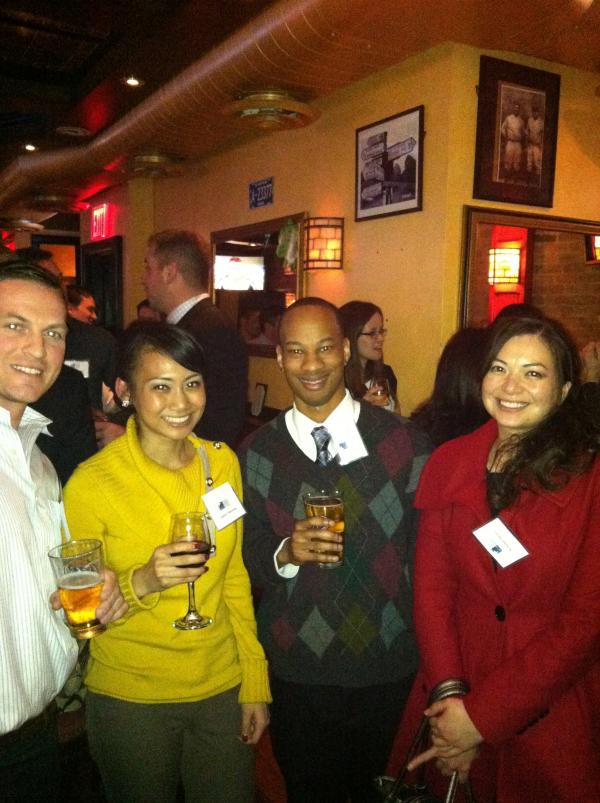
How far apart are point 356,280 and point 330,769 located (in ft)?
12.8

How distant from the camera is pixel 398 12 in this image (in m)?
3.24

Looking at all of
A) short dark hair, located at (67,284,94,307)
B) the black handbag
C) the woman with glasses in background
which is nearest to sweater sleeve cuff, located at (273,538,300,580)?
the black handbag

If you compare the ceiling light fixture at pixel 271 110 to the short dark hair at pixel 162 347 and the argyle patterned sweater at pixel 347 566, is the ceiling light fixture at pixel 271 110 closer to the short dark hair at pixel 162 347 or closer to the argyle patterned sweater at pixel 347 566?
the short dark hair at pixel 162 347

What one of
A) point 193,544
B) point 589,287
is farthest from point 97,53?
point 193,544

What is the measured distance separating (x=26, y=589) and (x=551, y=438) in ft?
4.50

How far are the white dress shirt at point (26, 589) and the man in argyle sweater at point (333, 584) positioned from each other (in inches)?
23.0

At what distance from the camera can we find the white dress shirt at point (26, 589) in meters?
1.38

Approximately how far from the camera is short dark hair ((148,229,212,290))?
3055 mm

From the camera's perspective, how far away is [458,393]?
2221mm

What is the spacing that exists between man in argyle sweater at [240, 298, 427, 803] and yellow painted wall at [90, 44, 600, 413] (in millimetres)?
2590

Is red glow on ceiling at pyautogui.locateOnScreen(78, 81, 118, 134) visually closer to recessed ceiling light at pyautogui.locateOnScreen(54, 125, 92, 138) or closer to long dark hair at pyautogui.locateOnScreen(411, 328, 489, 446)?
recessed ceiling light at pyautogui.locateOnScreen(54, 125, 92, 138)

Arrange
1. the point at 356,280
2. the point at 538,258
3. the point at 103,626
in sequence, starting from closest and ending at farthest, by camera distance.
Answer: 1. the point at 103,626
2. the point at 356,280
3. the point at 538,258

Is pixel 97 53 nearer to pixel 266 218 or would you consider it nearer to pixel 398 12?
pixel 266 218

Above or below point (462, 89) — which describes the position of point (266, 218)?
below
